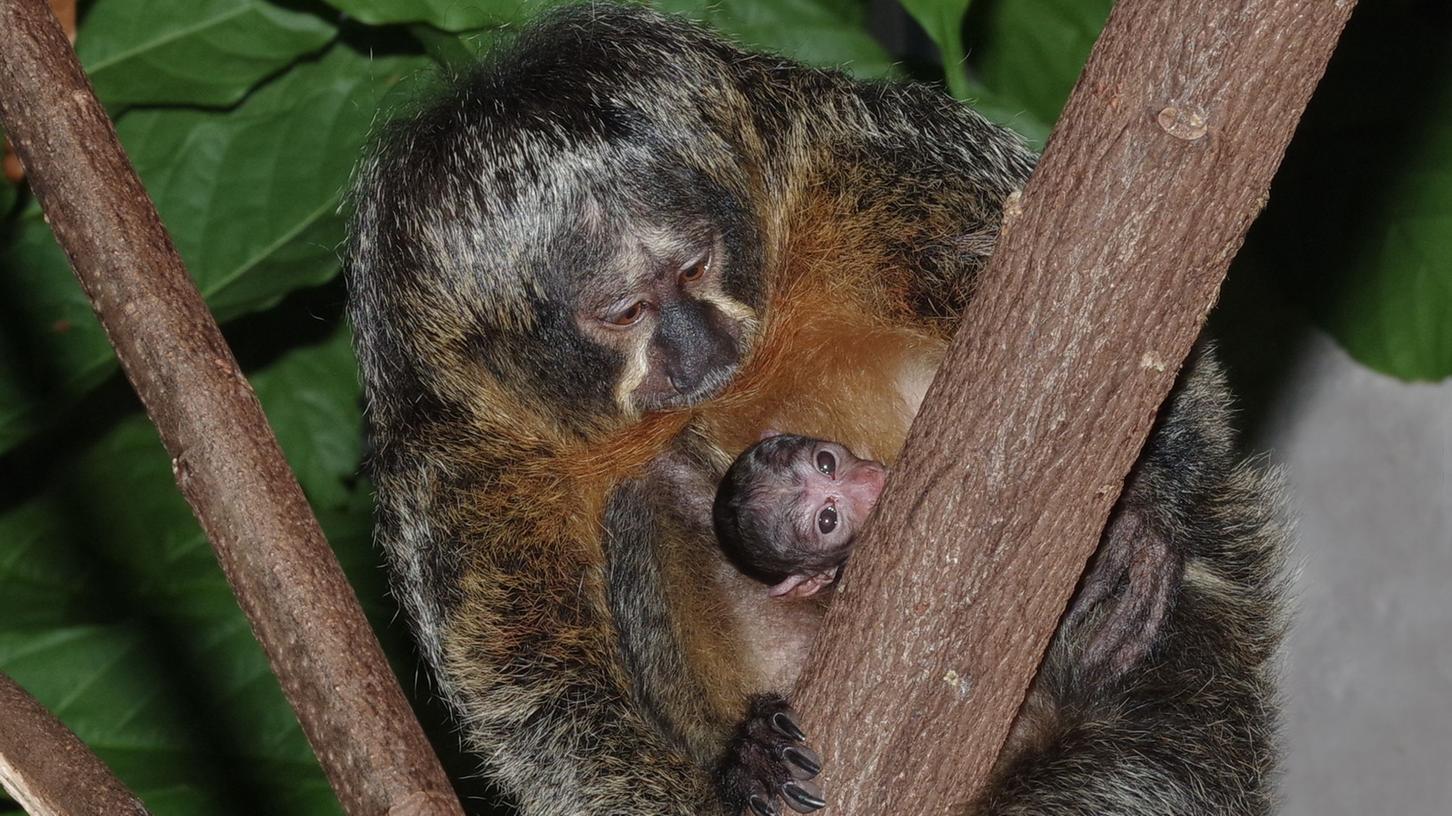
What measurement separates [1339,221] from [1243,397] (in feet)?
1.83

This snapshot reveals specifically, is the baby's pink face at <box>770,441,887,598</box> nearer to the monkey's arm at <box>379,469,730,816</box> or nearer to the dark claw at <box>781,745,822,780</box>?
the monkey's arm at <box>379,469,730,816</box>

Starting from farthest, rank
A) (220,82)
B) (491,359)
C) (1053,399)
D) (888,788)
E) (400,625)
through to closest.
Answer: (400,625), (220,82), (491,359), (888,788), (1053,399)

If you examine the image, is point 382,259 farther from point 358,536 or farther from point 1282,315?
point 1282,315

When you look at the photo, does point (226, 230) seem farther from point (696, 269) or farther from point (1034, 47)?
point (1034, 47)

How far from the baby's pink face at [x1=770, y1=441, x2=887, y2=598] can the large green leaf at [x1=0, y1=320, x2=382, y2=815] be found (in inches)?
47.4

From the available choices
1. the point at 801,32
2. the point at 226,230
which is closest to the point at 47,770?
the point at 226,230

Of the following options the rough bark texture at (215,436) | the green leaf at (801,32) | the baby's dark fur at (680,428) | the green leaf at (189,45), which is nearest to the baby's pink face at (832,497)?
the baby's dark fur at (680,428)

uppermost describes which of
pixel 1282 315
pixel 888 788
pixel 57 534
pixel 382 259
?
pixel 1282 315

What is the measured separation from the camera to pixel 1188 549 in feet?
7.63

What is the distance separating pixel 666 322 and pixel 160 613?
4.65 ft

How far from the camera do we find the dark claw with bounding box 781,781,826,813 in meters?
1.76

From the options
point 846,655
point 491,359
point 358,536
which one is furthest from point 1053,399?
point 358,536

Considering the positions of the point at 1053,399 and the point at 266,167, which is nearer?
the point at 1053,399

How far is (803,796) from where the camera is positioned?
1764 millimetres
